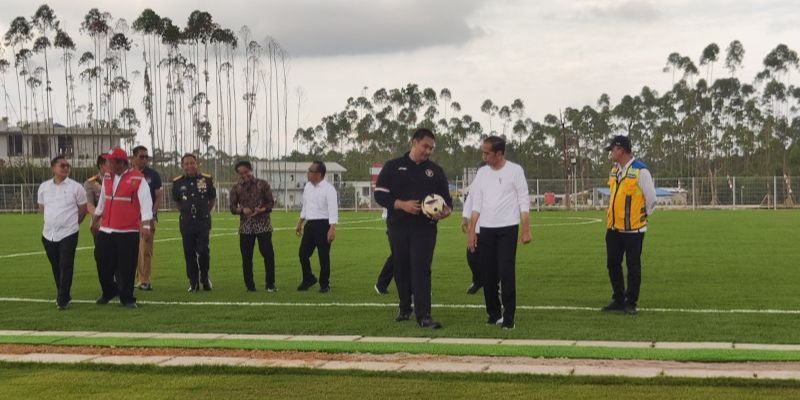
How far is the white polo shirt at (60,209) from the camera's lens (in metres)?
12.6

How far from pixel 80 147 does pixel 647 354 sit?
301ft

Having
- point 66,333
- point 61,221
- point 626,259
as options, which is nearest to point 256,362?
point 66,333

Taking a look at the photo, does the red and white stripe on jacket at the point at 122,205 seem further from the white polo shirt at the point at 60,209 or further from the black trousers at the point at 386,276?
the black trousers at the point at 386,276

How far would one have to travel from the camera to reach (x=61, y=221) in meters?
12.6

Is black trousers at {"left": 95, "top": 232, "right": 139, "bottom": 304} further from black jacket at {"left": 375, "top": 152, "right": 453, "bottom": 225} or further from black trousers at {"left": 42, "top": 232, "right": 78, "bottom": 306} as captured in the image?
black jacket at {"left": 375, "top": 152, "right": 453, "bottom": 225}

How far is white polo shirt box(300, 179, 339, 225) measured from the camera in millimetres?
14484

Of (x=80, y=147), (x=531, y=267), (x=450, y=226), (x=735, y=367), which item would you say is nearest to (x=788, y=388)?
(x=735, y=367)

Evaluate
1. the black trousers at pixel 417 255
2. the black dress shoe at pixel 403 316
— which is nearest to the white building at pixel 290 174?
the black dress shoe at pixel 403 316

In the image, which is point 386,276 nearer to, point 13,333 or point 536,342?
point 536,342

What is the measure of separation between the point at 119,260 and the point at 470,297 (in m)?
4.40

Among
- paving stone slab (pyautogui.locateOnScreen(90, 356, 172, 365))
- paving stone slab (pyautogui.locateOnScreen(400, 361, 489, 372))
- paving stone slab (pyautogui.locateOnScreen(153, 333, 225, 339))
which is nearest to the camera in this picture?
paving stone slab (pyautogui.locateOnScreen(400, 361, 489, 372))

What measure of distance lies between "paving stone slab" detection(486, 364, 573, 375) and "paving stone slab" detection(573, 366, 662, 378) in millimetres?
101

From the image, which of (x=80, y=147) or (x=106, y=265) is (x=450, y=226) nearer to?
(x=106, y=265)

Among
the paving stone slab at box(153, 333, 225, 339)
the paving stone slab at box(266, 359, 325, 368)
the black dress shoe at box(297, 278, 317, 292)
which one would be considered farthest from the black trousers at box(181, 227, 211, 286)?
the paving stone slab at box(266, 359, 325, 368)
